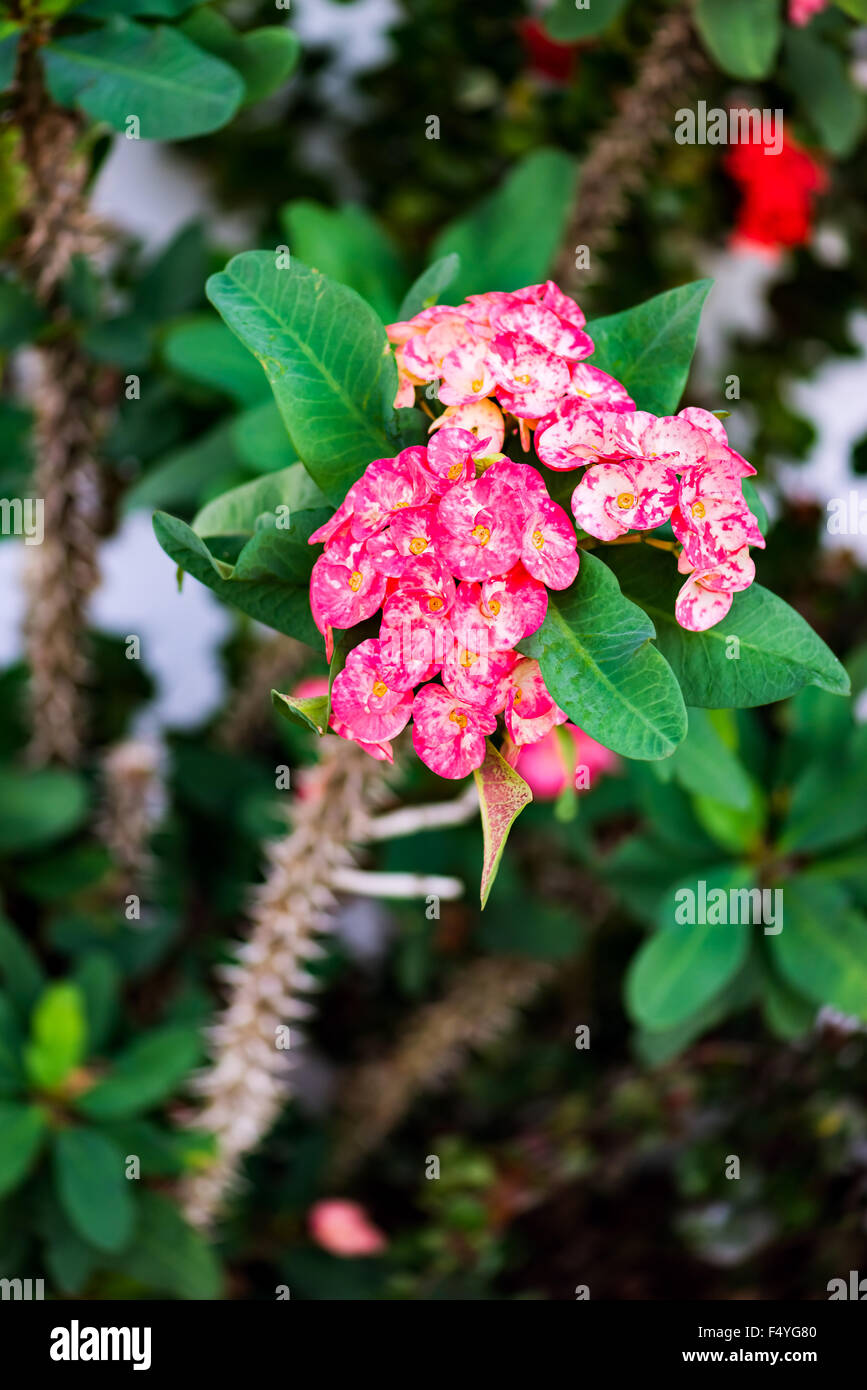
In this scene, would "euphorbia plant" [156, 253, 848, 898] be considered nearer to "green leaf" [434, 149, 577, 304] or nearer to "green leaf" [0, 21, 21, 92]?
"green leaf" [0, 21, 21, 92]

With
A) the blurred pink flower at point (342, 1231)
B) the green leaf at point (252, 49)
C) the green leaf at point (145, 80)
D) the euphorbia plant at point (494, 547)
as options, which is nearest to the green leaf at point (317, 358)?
the euphorbia plant at point (494, 547)

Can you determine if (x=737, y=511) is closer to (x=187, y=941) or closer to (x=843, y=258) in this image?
(x=187, y=941)

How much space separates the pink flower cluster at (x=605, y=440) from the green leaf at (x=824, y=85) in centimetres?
81

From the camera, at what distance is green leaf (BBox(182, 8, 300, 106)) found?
0.88 metres

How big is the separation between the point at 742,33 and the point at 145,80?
556 mm

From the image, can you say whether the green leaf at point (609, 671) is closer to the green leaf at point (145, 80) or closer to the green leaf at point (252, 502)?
the green leaf at point (252, 502)

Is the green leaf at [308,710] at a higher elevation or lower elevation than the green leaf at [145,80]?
lower

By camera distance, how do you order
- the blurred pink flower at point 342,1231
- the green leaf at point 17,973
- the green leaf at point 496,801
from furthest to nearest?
the blurred pink flower at point 342,1231
the green leaf at point 17,973
the green leaf at point 496,801

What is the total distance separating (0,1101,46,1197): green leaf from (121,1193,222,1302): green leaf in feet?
0.49

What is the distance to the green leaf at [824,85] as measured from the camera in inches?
45.4

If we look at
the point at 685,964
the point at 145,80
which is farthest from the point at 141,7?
the point at 685,964

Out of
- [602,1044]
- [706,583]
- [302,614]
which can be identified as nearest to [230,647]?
[602,1044]

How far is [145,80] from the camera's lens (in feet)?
2.72
